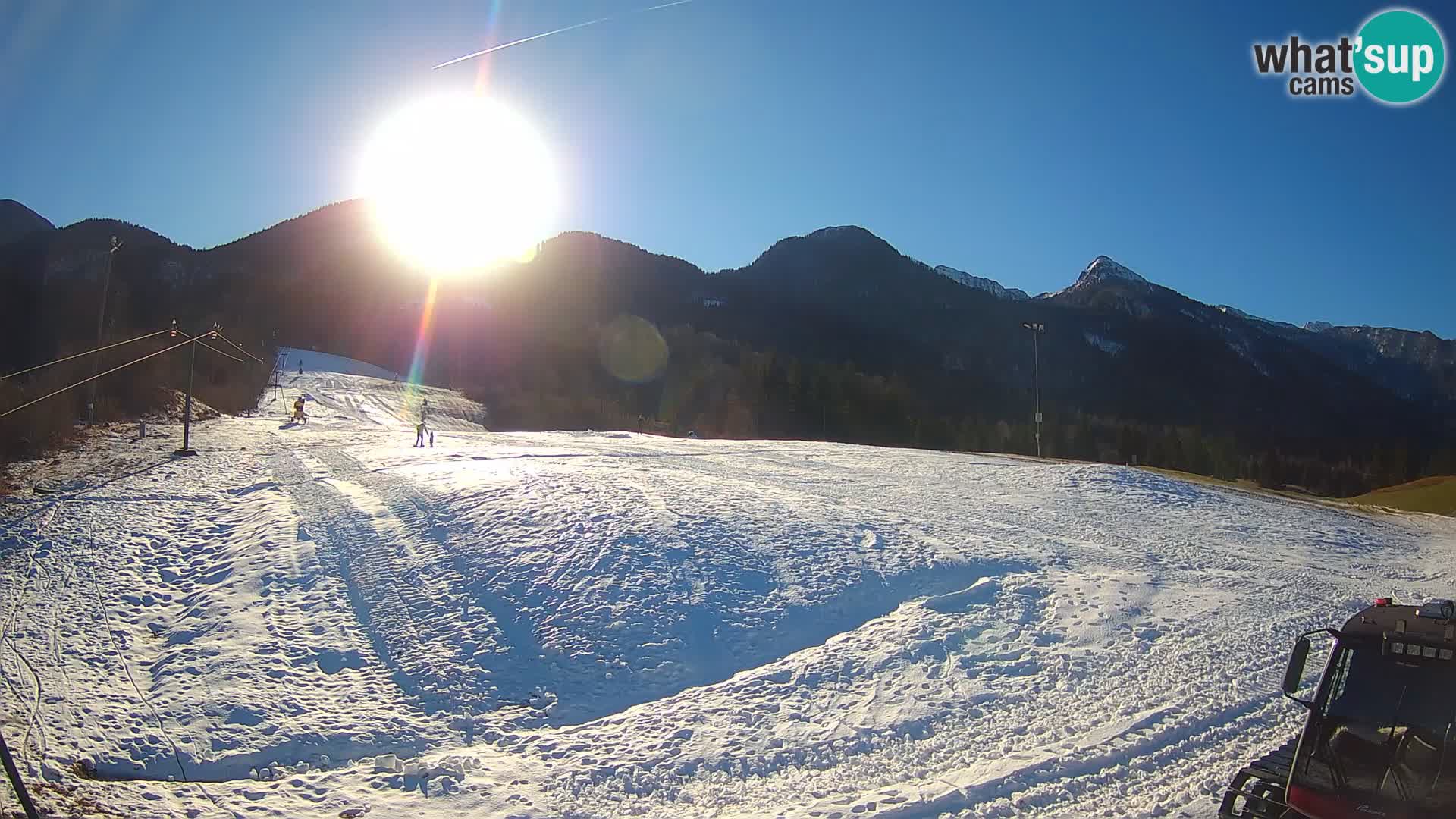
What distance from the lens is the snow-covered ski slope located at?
7332mm

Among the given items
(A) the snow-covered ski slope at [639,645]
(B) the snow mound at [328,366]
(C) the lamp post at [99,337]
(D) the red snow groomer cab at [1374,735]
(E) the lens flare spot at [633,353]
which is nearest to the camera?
(D) the red snow groomer cab at [1374,735]

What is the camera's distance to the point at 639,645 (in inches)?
422

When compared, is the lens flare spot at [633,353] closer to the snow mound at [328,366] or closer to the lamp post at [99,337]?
the snow mound at [328,366]

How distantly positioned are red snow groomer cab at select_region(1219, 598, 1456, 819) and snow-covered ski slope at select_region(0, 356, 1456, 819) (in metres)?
1.05

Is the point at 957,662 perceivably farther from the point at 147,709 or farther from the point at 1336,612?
the point at 147,709

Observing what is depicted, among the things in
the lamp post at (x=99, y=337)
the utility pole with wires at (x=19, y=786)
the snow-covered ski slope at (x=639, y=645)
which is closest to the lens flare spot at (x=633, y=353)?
the lamp post at (x=99, y=337)

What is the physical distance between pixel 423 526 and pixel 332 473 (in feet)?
29.1

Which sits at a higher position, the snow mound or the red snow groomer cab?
the snow mound

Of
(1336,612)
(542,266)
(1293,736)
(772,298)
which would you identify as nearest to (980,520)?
(1336,612)

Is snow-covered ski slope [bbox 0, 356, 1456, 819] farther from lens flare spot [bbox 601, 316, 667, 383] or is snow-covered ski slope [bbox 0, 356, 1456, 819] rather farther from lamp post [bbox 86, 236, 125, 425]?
lens flare spot [bbox 601, 316, 667, 383]

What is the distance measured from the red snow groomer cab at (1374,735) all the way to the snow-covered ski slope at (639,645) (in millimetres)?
1049

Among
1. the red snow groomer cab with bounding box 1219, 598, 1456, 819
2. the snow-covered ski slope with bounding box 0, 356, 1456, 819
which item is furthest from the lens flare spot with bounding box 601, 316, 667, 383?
the red snow groomer cab with bounding box 1219, 598, 1456, 819

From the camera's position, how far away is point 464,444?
33.4m

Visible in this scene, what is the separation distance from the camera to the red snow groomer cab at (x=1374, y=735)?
5203 millimetres
